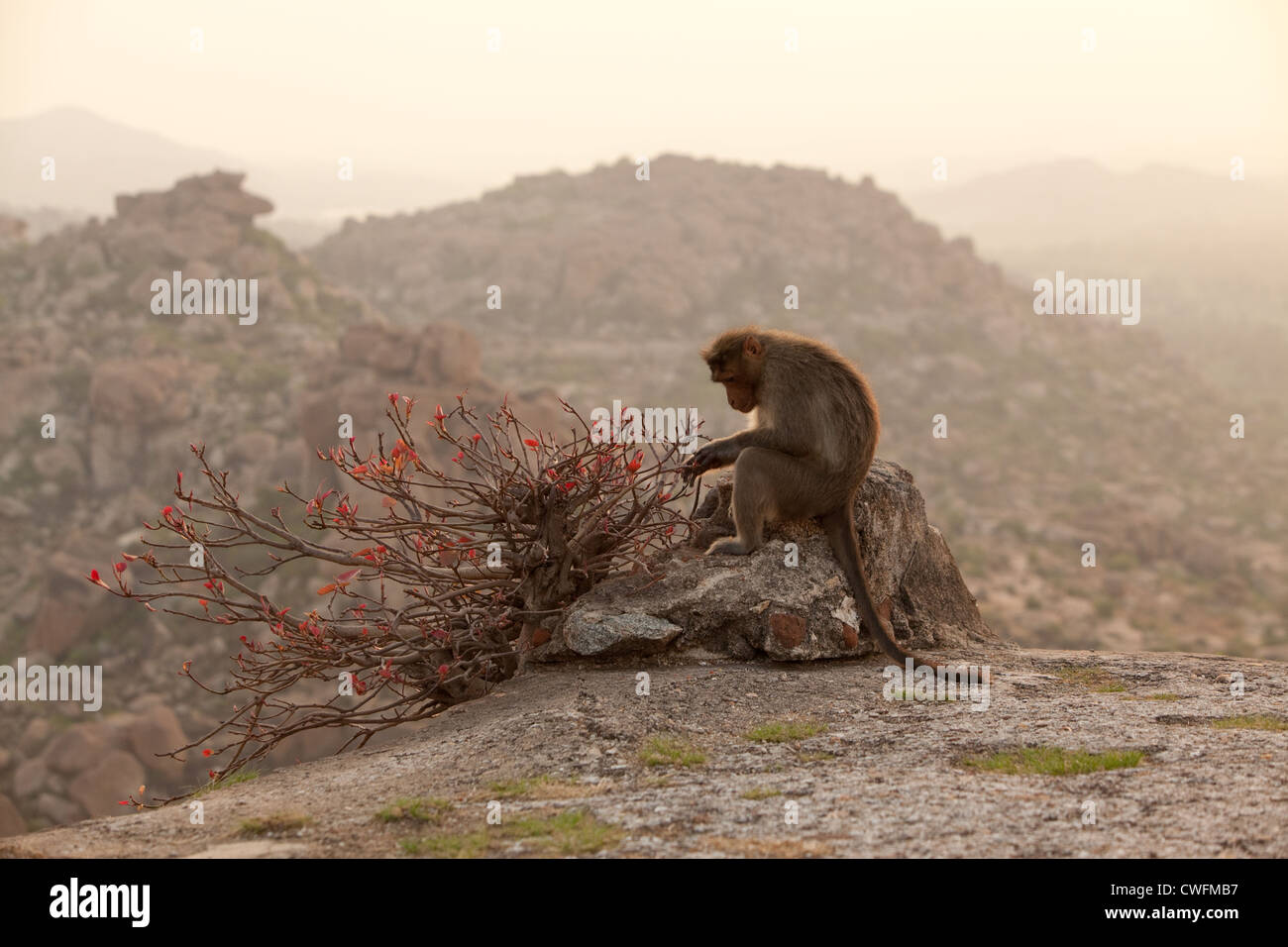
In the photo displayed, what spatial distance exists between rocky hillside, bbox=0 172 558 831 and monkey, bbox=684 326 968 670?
58.2 feet

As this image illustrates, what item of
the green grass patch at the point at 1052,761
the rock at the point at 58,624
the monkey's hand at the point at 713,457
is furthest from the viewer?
the rock at the point at 58,624

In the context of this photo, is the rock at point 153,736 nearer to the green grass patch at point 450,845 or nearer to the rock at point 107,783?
the rock at point 107,783

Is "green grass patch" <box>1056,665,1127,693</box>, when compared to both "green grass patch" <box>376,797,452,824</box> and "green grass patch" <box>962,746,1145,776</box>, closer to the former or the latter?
"green grass patch" <box>962,746,1145,776</box>

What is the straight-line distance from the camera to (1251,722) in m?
5.65

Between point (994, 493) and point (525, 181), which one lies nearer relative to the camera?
point (994, 493)

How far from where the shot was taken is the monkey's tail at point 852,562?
22.5 ft

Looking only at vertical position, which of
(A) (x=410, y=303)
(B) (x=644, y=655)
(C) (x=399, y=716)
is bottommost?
(C) (x=399, y=716)

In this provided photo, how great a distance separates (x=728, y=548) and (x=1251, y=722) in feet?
10.3

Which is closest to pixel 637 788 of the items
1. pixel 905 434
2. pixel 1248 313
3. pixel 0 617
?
pixel 0 617

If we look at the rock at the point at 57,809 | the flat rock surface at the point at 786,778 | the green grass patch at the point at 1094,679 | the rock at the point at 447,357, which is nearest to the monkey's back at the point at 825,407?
the flat rock surface at the point at 786,778

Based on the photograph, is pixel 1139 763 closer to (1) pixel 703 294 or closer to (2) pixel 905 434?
(2) pixel 905 434

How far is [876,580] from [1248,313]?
93895mm

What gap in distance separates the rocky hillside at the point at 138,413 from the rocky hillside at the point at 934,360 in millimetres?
9284

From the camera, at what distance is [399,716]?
7.10 m
